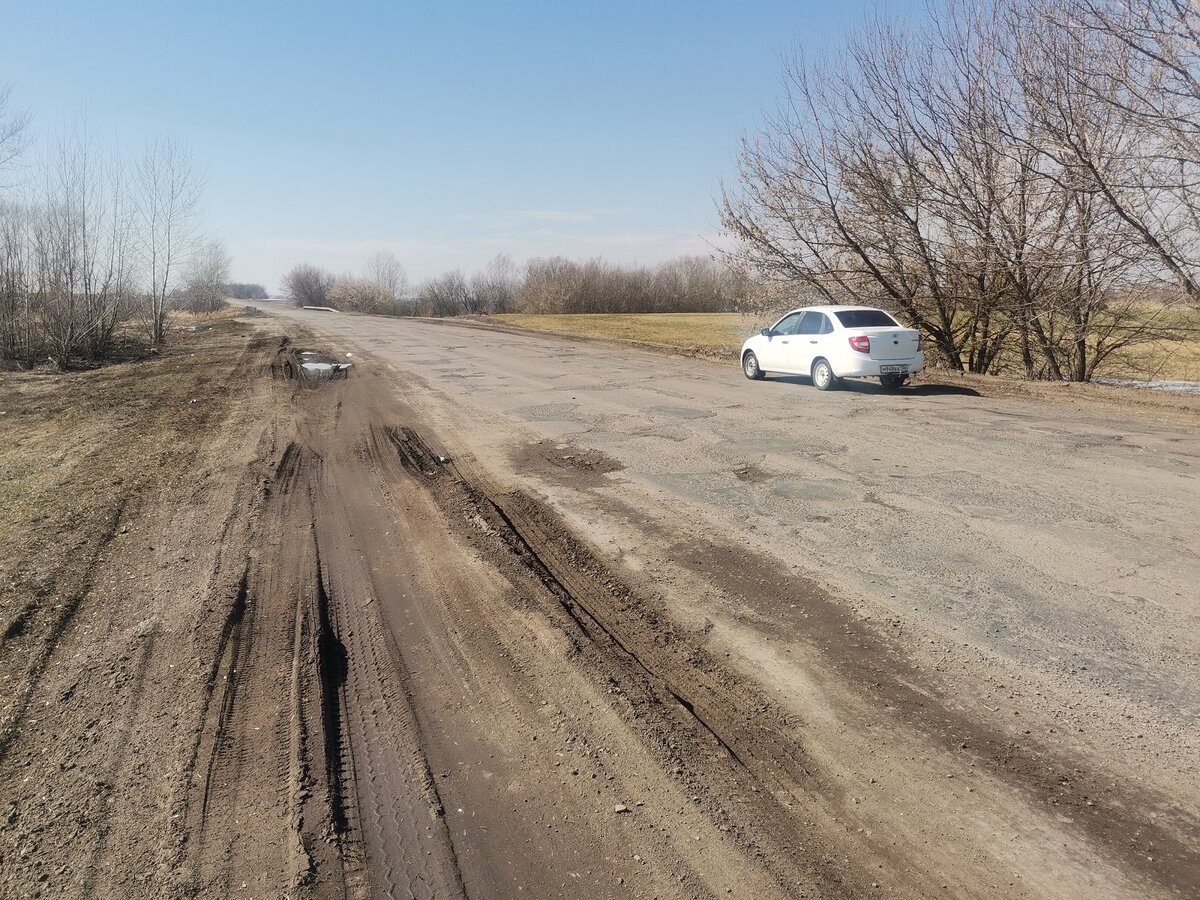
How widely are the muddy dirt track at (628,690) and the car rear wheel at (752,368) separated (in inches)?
331

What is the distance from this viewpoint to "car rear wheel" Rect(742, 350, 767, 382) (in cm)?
1609

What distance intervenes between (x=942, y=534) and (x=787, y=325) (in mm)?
9928

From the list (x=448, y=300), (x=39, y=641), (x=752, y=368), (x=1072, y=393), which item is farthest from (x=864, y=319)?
(x=448, y=300)

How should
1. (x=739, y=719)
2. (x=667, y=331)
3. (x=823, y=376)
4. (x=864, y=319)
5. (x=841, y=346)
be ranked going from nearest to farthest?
(x=739, y=719)
(x=841, y=346)
(x=864, y=319)
(x=823, y=376)
(x=667, y=331)

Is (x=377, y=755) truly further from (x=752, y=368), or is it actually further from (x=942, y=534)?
(x=752, y=368)

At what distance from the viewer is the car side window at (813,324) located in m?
14.1

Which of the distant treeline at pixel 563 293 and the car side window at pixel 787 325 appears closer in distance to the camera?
the car side window at pixel 787 325

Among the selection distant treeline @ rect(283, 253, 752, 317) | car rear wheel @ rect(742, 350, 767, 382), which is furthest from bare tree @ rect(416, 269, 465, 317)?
car rear wheel @ rect(742, 350, 767, 382)

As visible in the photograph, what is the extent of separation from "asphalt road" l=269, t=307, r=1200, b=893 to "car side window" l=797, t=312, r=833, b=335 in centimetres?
211

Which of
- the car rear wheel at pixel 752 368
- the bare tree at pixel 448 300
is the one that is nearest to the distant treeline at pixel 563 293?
the bare tree at pixel 448 300

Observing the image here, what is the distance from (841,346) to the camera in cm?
1352

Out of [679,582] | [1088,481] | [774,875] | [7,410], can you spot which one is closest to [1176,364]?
[1088,481]

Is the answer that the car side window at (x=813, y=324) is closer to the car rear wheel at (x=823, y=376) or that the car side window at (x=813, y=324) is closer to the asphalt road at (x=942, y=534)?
the car rear wheel at (x=823, y=376)

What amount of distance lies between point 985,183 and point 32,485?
55.4ft
